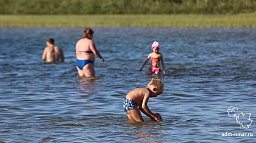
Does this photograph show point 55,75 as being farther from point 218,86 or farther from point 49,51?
point 218,86

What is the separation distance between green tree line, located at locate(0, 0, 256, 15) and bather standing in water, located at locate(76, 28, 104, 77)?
193ft

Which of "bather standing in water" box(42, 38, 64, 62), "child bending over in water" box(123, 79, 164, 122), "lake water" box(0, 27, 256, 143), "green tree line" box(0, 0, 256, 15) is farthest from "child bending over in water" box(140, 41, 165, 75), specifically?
"green tree line" box(0, 0, 256, 15)

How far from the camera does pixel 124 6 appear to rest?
88625mm

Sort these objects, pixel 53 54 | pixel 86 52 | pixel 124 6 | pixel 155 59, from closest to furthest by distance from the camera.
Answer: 1. pixel 86 52
2. pixel 155 59
3. pixel 53 54
4. pixel 124 6

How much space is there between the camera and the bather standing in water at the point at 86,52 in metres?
15.4

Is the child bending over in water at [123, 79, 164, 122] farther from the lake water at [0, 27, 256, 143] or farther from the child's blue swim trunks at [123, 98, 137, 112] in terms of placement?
the lake water at [0, 27, 256, 143]

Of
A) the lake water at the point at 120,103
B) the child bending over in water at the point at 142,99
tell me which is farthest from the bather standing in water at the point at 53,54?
the child bending over in water at the point at 142,99

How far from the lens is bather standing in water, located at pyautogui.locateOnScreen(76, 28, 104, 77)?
15352mm

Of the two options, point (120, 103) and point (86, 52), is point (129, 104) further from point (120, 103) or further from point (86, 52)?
point (86, 52)

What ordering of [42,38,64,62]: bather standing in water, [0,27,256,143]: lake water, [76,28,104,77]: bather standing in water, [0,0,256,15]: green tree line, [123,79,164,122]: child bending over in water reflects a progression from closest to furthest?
[0,27,256,143]: lake water → [123,79,164,122]: child bending over in water → [76,28,104,77]: bather standing in water → [42,38,64,62]: bather standing in water → [0,0,256,15]: green tree line

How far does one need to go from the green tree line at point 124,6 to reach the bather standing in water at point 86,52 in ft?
193

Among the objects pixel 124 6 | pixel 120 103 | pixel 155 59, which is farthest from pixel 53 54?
pixel 124 6

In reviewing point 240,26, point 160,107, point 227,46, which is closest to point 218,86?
point 160,107

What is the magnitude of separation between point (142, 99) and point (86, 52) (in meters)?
6.11
